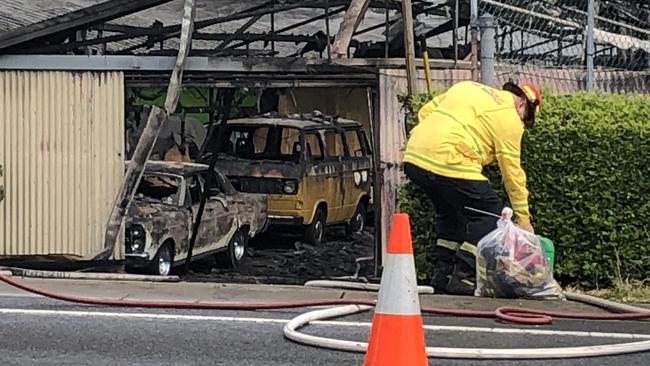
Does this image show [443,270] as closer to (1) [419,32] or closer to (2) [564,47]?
(1) [419,32]

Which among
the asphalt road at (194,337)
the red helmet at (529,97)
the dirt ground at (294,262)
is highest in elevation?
the red helmet at (529,97)

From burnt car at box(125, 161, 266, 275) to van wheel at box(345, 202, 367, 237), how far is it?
256cm

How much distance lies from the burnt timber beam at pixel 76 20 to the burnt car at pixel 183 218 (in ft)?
7.15

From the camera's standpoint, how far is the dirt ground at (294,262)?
42.2 feet

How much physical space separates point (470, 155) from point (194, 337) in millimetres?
2755

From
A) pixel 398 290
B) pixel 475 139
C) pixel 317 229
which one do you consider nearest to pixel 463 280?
pixel 475 139

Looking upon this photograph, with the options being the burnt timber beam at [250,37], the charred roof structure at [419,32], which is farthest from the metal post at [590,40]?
the burnt timber beam at [250,37]

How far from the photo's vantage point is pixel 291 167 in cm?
1595

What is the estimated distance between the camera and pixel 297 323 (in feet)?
22.5

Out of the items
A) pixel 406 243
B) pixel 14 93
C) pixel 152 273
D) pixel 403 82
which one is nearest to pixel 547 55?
pixel 403 82

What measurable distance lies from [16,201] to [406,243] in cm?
722

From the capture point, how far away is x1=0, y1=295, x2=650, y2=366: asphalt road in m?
6.14

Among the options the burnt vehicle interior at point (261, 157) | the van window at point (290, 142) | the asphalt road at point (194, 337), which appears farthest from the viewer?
the van window at point (290, 142)

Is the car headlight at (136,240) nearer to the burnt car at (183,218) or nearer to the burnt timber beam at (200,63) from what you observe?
the burnt car at (183,218)
